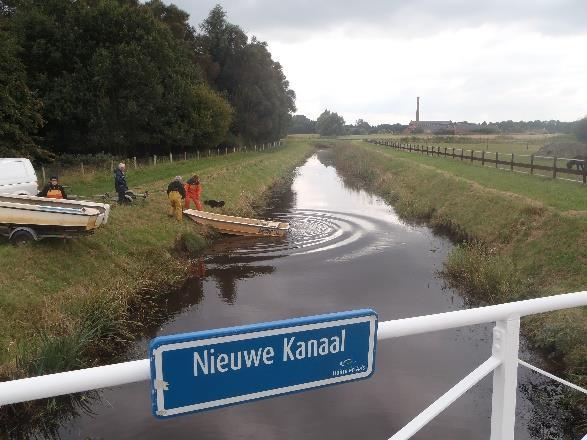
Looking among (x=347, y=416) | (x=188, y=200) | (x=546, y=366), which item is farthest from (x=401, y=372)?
(x=188, y=200)

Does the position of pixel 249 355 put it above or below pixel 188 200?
above

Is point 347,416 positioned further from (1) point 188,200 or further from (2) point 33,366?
(1) point 188,200

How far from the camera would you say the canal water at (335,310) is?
812 cm

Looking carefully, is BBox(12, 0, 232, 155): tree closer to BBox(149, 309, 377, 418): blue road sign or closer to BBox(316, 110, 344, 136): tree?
BBox(149, 309, 377, 418): blue road sign

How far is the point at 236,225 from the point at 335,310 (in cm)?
843

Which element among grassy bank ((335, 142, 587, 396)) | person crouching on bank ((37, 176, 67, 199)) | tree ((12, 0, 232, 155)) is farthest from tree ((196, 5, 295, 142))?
person crouching on bank ((37, 176, 67, 199))

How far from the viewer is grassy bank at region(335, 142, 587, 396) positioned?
10.3 metres

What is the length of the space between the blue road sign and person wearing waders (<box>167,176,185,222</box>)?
17633 mm

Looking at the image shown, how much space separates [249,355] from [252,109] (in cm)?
6657

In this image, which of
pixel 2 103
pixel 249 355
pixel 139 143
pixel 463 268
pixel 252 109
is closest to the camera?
pixel 249 355

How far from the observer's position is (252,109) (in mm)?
66625

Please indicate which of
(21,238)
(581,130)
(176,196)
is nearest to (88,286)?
(21,238)

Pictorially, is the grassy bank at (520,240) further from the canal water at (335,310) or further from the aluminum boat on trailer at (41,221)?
the aluminum boat on trailer at (41,221)

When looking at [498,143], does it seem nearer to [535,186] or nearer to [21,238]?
[535,186]
